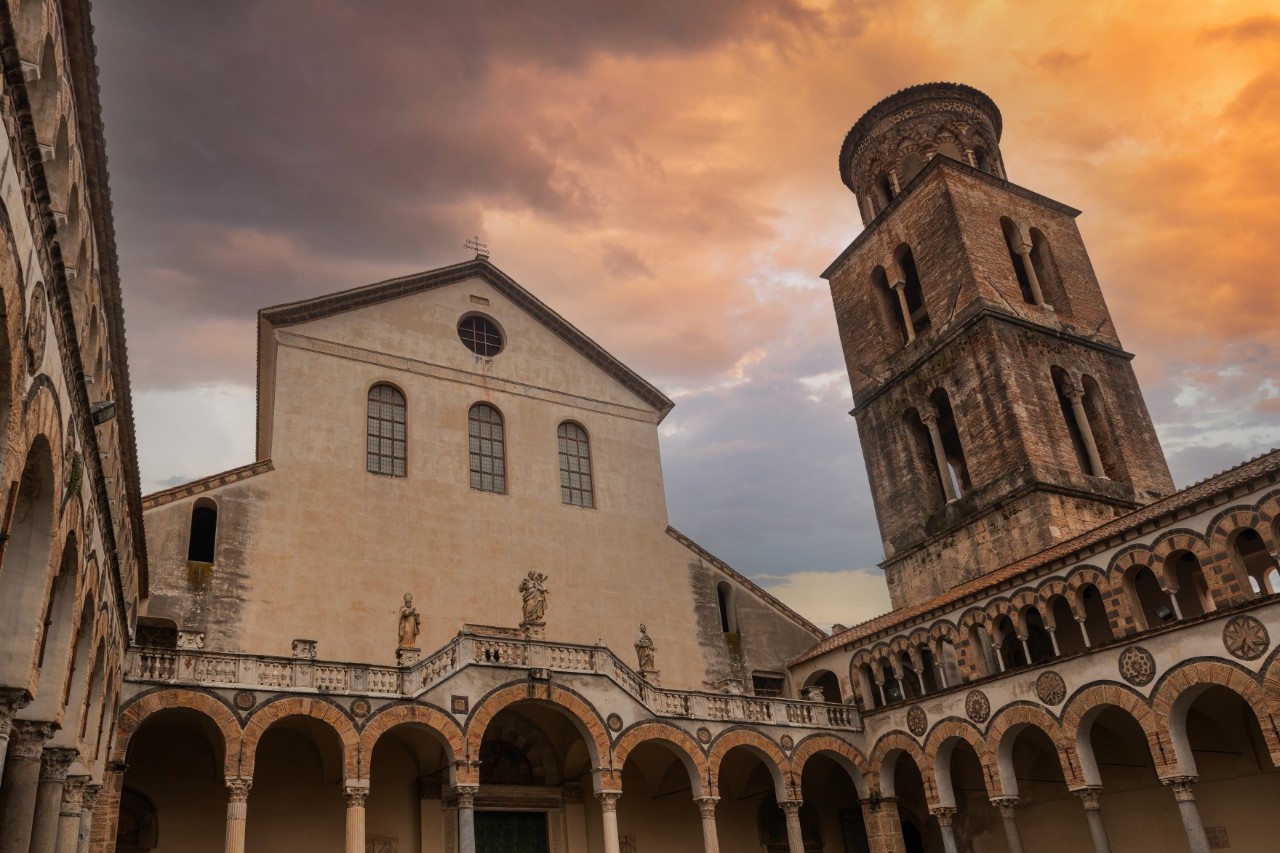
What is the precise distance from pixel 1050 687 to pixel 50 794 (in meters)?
17.6

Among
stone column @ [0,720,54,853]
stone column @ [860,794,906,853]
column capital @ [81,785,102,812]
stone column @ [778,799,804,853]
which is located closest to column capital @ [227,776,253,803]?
column capital @ [81,785,102,812]

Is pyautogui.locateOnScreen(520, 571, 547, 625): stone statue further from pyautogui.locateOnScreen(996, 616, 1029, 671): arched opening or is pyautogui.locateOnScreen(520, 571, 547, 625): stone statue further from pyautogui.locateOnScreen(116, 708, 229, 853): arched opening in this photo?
pyautogui.locateOnScreen(996, 616, 1029, 671): arched opening

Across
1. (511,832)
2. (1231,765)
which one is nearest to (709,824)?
(511,832)

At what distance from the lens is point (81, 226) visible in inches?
403

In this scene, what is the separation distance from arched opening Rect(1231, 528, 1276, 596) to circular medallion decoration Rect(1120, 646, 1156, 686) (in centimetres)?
223

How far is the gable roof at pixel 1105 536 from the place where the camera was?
18098mm

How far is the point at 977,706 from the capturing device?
72.0ft

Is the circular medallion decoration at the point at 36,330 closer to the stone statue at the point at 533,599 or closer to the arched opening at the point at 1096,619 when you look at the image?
the stone statue at the point at 533,599

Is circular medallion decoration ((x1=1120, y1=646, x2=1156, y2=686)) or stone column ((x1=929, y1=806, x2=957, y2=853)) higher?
circular medallion decoration ((x1=1120, y1=646, x2=1156, y2=686))

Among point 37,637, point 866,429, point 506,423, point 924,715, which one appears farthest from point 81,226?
point 866,429

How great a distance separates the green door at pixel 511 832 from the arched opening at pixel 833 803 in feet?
24.4

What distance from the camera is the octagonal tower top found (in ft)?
111

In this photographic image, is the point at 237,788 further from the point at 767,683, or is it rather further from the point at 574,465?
the point at 767,683

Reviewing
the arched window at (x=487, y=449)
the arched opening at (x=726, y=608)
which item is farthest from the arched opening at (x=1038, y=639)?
the arched window at (x=487, y=449)
